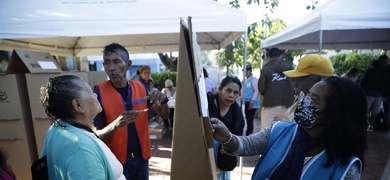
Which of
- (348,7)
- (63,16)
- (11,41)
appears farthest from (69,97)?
(348,7)

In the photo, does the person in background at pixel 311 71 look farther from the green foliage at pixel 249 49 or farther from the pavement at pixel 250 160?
the green foliage at pixel 249 49

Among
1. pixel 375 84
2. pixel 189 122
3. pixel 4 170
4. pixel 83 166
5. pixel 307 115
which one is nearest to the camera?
pixel 189 122

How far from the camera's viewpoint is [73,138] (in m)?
0.98

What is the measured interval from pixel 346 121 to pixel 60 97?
1.30 meters

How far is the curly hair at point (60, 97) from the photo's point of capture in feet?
3.56

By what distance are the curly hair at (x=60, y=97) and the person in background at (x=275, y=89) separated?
3096mm

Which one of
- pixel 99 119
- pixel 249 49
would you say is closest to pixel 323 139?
pixel 99 119

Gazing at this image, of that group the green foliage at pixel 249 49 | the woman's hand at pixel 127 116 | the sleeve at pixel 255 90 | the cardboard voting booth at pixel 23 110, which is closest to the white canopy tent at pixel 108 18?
the cardboard voting booth at pixel 23 110

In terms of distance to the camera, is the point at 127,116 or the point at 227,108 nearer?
the point at 127,116

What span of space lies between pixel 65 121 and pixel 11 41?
3.08 m

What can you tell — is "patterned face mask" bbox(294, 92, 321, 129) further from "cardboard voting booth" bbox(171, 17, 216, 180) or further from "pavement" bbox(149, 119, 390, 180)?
"pavement" bbox(149, 119, 390, 180)

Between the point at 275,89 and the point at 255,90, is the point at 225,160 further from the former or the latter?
the point at 255,90

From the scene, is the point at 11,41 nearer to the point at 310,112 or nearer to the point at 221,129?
the point at 221,129

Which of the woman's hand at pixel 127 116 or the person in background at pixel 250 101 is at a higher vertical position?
the woman's hand at pixel 127 116
